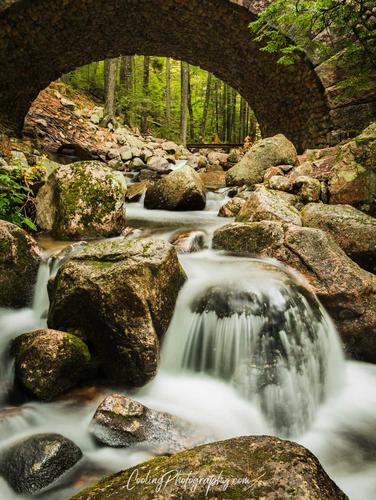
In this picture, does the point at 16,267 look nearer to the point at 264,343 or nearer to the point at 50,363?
the point at 50,363

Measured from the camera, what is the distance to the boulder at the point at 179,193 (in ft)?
20.2

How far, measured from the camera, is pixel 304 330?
296cm

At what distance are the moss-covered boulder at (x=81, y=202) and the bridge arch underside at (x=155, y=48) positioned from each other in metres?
4.92

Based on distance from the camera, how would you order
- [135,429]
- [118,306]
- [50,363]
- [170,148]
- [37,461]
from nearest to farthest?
1. [37,461]
2. [135,429]
3. [50,363]
4. [118,306]
5. [170,148]

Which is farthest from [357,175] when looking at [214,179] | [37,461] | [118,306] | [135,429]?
[214,179]

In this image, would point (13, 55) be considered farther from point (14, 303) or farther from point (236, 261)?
point (236, 261)

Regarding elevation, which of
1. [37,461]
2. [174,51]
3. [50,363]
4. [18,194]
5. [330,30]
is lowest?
[37,461]

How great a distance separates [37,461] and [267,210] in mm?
3574

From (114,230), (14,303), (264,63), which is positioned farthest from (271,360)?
(264,63)

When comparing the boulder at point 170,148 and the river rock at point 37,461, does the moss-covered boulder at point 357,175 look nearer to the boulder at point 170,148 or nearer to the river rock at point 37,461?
the river rock at point 37,461

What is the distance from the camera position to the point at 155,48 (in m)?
9.60

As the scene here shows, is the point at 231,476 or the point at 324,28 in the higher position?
the point at 324,28

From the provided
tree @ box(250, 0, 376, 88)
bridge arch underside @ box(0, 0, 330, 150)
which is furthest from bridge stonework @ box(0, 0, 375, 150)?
tree @ box(250, 0, 376, 88)

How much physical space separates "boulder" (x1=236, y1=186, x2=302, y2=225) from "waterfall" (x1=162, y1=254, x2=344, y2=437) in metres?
1.38
